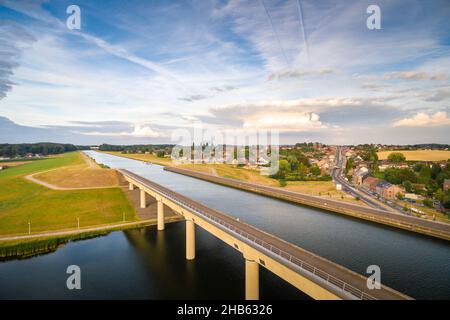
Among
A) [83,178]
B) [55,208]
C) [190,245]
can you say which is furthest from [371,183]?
[83,178]

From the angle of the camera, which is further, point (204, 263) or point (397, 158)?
point (397, 158)

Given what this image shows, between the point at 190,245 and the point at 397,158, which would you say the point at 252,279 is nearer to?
the point at 190,245

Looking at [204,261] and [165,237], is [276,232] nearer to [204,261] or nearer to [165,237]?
[204,261]

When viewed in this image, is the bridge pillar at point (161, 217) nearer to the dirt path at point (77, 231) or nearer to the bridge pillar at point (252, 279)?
the dirt path at point (77, 231)

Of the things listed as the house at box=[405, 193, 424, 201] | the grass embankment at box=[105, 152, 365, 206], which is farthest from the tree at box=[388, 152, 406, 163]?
the house at box=[405, 193, 424, 201]

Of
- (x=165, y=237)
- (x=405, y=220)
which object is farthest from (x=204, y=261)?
(x=405, y=220)
